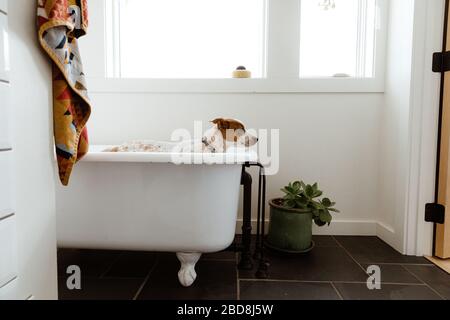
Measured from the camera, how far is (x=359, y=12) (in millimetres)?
1762

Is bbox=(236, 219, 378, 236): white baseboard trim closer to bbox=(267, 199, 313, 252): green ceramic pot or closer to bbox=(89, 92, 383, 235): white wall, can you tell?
bbox=(89, 92, 383, 235): white wall

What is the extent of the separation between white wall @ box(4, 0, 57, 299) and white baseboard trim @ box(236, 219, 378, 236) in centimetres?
122

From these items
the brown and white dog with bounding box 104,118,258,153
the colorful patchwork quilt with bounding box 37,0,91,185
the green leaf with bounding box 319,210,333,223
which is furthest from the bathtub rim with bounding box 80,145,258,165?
the green leaf with bounding box 319,210,333,223

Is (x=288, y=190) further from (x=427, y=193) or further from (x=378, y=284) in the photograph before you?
(x=427, y=193)

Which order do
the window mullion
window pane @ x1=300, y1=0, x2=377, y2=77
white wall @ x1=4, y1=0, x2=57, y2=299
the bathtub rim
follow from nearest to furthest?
white wall @ x1=4, y1=0, x2=57, y2=299 < the bathtub rim < the window mullion < window pane @ x1=300, y1=0, x2=377, y2=77

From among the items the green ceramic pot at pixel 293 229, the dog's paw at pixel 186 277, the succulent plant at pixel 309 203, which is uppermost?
the succulent plant at pixel 309 203

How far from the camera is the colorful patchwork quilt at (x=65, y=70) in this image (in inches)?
21.8

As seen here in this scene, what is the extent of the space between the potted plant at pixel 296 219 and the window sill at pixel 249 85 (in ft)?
2.01

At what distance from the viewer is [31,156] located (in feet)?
1.78

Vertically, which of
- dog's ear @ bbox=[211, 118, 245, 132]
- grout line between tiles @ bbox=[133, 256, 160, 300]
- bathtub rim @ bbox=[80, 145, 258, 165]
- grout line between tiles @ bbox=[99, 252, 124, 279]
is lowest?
grout line between tiles @ bbox=[99, 252, 124, 279]

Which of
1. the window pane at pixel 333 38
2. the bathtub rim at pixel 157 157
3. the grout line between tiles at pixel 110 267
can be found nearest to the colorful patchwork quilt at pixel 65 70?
the bathtub rim at pixel 157 157

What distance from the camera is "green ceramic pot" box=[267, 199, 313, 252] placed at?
1386 millimetres

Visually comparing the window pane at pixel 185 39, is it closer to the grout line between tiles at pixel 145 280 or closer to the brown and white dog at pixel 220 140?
the brown and white dog at pixel 220 140

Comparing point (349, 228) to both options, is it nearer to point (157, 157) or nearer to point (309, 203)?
point (309, 203)
